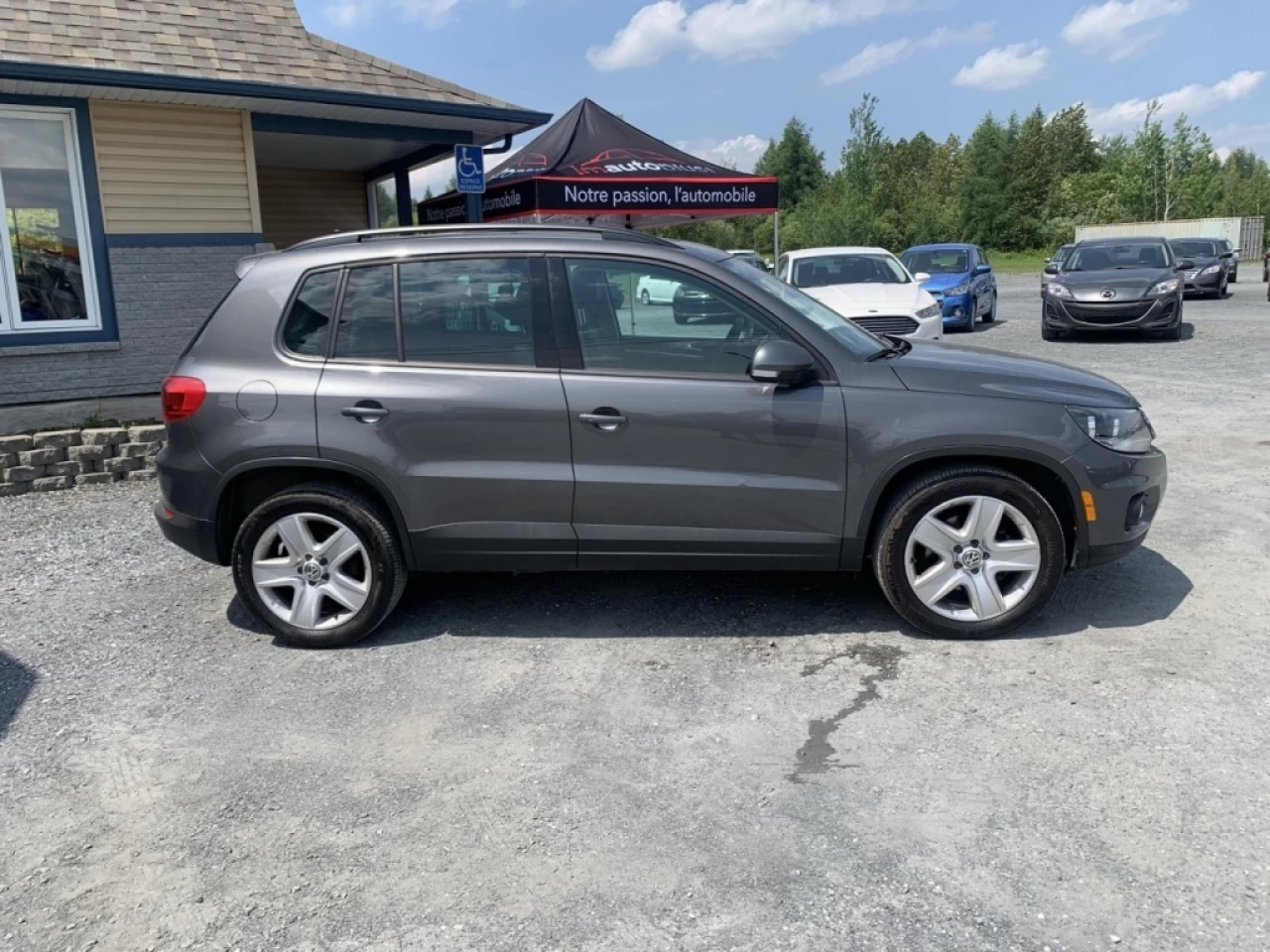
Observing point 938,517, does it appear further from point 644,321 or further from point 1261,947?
point 1261,947

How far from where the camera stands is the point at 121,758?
3625mm

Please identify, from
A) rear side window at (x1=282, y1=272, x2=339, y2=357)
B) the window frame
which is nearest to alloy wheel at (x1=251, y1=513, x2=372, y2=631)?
rear side window at (x1=282, y1=272, x2=339, y2=357)

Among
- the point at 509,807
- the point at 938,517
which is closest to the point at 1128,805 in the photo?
the point at 938,517

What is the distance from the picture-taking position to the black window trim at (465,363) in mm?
4367

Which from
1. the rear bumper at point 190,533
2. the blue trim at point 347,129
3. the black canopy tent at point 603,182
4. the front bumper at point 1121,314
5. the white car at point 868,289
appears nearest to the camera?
the rear bumper at point 190,533

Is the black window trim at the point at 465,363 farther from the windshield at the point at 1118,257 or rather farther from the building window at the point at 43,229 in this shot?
the windshield at the point at 1118,257

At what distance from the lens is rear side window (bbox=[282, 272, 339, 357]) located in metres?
4.46

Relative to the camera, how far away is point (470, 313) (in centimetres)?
444

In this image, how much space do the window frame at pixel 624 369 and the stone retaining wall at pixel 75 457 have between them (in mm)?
4370

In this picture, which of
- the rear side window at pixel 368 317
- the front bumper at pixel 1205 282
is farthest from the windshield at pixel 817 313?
the front bumper at pixel 1205 282

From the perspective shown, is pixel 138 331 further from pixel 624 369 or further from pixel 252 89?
pixel 624 369

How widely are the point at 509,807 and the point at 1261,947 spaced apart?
6.82ft

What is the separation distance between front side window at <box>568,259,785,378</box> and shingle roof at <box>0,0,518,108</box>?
18.6 feet

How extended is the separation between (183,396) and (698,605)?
254cm
